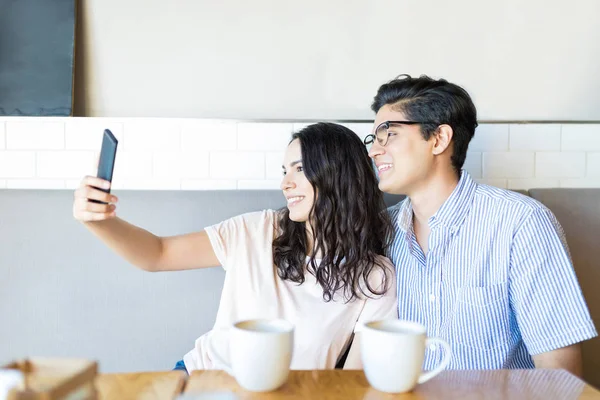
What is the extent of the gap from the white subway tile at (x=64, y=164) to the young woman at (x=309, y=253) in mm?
493

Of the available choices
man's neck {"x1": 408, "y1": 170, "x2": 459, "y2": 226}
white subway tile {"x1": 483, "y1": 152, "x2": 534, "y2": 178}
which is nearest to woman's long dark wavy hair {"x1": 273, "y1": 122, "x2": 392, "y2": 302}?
man's neck {"x1": 408, "y1": 170, "x2": 459, "y2": 226}

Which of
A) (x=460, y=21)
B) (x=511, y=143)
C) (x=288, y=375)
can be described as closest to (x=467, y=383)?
(x=288, y=375)

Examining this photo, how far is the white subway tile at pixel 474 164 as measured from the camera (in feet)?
6.59

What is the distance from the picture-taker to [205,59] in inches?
75.8

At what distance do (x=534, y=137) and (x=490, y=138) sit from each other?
0.52ft

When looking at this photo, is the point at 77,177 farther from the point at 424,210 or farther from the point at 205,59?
the point at 424,210

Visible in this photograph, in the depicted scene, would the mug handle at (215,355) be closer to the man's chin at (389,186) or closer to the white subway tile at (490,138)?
the man's chin at (389,186)

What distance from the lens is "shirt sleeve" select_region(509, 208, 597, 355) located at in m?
1.35

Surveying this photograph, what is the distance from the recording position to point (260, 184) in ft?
6.34

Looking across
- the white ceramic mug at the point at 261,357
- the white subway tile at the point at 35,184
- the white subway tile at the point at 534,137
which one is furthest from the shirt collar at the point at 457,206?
the white subway tile at the point at 35,184

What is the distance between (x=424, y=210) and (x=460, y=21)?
781mm

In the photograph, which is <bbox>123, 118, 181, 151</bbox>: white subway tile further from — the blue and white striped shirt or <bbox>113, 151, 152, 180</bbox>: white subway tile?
the blue and white striped shirt

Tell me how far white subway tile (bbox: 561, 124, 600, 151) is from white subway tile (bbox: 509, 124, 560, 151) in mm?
28

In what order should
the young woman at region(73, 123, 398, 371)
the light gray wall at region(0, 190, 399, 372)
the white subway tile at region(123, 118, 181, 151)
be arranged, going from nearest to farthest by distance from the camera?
the young woman at region(73, 123, 398, 371), the light gray wall at region(0, 190, 399, 372), the white subway tile at region(123, 118, 181, 151)
